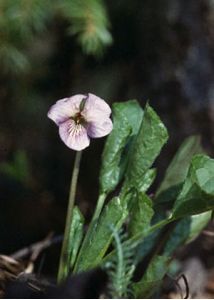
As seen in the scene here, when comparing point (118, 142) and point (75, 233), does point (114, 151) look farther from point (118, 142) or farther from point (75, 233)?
point (75, 233)

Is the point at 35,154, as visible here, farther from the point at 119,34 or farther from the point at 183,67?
the point at 183,67

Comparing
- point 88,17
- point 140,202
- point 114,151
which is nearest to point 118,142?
point 114,151

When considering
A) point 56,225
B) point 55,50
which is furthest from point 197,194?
point 55,50

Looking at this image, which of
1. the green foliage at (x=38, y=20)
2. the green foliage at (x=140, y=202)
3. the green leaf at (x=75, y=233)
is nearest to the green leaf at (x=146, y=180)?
the green foliage at (x=140, y=202)

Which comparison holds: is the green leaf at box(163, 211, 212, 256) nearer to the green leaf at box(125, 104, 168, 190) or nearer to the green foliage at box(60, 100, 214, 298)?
the green foliage at box(60, 100, 214, 298)

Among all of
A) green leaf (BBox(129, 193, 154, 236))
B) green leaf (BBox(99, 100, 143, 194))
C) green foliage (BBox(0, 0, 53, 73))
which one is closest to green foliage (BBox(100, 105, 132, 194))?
green leaf (BBox(99, 100, 143, 194))

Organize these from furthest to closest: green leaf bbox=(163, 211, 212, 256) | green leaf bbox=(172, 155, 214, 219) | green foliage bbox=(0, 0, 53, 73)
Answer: green foliage bbox=(0, 0, 53, 73)
green leaf bbox=(163, 211, 212, 256)
green leaf bbox=(172, 155, 214, 219)
